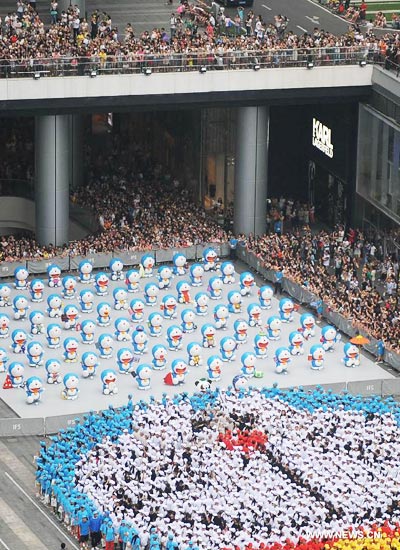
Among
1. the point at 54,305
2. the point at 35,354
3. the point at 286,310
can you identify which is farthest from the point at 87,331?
the point at 286,310

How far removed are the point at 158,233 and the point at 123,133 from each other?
16.5m

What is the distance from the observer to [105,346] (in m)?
103

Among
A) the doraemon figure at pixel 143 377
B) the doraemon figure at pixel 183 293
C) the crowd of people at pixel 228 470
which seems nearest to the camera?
the crowd of people at pixel 228 470

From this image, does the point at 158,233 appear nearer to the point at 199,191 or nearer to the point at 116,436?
the point at 199,191

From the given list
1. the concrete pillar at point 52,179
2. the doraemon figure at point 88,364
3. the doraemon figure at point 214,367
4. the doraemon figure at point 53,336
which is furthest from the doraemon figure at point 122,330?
the concrete pillar at point 52,179

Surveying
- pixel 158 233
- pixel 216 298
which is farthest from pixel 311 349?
pixel 158 233

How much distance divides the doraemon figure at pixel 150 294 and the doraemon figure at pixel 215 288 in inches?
121

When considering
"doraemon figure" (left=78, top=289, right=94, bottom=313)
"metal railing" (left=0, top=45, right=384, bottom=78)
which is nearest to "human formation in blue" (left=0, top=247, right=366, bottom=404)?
"doraemon figure" (left=78, top=289, right=94, bottom=313)

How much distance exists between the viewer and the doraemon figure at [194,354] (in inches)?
4018

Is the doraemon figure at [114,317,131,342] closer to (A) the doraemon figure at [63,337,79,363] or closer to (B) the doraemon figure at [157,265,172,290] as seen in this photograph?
(A) the doraemon figure at [63,337,79,363]

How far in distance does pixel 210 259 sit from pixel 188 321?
388 inches

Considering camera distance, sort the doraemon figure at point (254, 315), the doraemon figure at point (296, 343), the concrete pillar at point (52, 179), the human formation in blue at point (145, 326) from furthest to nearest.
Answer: the concrete pillar at point (52, 179)
the doraemon figure at point (254, 315)
the doraemon figure at point (296, 343)
the human formation in blue at point (145, 326)

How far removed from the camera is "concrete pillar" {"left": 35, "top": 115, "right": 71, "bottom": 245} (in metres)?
117

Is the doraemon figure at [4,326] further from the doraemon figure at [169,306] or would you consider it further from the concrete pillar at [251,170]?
the concrete pillar at [251,170]
